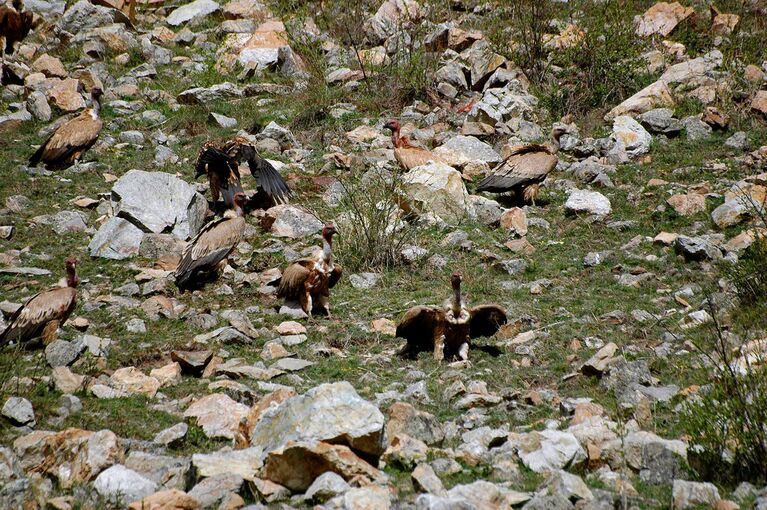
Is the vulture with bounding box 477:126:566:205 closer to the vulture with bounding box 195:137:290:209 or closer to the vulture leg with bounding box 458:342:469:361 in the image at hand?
the vulture with bounding box 195:137:290:209

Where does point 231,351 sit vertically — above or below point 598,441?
below

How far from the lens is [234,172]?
10.1 meters

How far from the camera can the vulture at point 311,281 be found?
288 inches

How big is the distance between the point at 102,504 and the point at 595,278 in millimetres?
5522

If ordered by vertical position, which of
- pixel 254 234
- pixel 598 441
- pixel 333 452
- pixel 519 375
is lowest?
pixel 254 234

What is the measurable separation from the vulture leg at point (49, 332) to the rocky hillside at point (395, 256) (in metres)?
0.09

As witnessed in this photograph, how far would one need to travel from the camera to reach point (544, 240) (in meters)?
9.05

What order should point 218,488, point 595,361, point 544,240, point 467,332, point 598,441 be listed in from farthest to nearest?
point 544,240, point 467,332, point 595,361, point 598,441, point 218,488

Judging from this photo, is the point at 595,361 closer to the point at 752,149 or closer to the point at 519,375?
the point at 519,375

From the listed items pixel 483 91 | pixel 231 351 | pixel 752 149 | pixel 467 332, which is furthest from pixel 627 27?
pixel 231 351

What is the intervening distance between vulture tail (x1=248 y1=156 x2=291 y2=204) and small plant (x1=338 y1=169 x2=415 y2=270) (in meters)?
1.34

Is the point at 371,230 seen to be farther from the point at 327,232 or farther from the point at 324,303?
the point at 324,303

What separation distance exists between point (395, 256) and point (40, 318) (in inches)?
143

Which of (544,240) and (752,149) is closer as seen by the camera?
(544,240)
